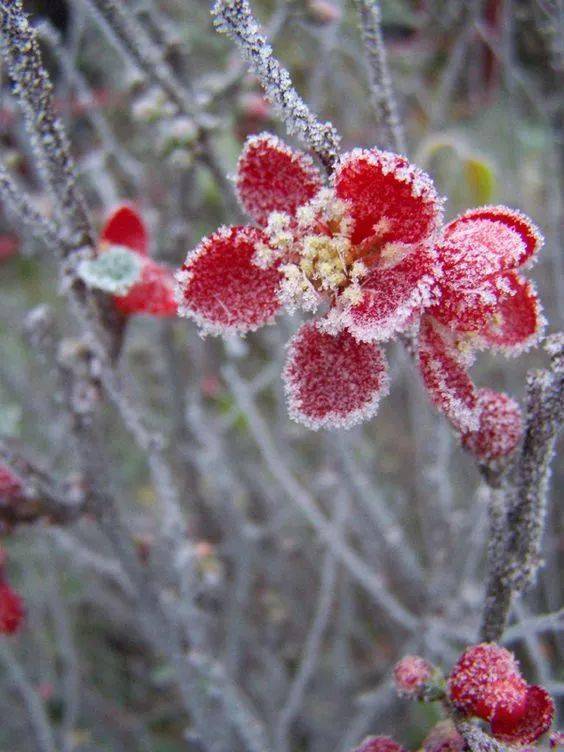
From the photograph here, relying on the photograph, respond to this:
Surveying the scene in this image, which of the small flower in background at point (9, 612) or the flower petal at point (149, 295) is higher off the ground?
the flower petal at point (149, 295)

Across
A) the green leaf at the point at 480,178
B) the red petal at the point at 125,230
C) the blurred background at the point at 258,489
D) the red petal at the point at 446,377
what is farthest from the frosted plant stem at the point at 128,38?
the green leaf at the point at 480,178

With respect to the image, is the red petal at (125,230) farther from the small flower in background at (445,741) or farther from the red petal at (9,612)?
the small flower in background at (445,741)

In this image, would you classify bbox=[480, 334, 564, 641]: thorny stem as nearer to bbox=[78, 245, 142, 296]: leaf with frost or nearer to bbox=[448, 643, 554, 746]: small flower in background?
bbox=[448, 643, 554, 746]: small flower in background

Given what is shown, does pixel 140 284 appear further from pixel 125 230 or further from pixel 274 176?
pixel 274 176

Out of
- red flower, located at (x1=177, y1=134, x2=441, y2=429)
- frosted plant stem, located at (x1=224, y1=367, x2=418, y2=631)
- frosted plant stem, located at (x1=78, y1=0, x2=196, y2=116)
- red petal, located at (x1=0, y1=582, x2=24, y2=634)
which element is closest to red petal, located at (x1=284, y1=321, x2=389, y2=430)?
red flower, located at (x1=177, y1=134, x2=441, y2=429)

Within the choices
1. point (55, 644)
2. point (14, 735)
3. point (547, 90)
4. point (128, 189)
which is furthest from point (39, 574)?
point (547, 90)
